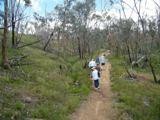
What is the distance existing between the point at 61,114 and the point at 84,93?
5.94 m

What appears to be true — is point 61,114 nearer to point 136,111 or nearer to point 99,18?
point 136,111

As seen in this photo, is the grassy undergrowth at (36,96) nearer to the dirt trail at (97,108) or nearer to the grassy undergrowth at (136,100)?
the dirt trail at (97,108)

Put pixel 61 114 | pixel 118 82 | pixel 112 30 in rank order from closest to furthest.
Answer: pixel 61 114
pixel 118 82
pixel 112 30

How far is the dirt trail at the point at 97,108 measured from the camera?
18.1 metres

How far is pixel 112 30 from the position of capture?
7656cm

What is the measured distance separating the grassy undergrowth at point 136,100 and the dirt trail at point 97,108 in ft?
1.64

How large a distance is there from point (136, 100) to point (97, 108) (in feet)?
10.4

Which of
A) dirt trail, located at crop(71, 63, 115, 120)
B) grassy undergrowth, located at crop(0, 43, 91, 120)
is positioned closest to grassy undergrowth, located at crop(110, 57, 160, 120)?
dirt trail, located at crop(71, 63, 115, 120)

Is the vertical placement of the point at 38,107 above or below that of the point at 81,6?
below

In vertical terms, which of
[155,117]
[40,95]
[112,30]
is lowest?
[155,117]

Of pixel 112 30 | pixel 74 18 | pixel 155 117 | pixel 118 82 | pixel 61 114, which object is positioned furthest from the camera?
pixel 112 30

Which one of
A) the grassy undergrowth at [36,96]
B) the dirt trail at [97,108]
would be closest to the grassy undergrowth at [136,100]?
the dirt trail at [97,108]

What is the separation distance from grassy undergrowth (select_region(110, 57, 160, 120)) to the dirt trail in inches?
19.7

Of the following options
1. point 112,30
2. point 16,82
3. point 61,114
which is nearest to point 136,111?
point 61,114
